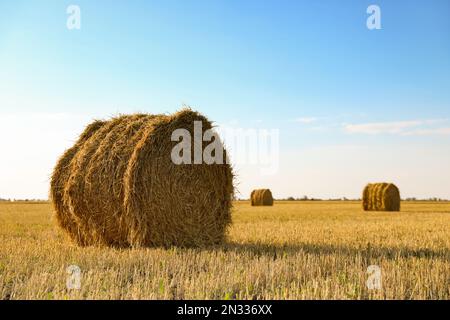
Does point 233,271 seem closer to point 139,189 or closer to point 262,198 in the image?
point 139,189

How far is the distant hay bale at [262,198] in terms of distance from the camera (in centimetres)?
3453

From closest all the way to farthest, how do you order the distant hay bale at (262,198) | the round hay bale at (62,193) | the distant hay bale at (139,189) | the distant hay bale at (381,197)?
the distant hay bale at (139,189) < the round hay bale at (62,193) < the distant hay bale at (381,197) < the distant hay bale at (262,198)

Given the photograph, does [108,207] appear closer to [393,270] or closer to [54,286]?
[54,286]

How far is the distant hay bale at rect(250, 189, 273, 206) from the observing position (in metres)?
34.5

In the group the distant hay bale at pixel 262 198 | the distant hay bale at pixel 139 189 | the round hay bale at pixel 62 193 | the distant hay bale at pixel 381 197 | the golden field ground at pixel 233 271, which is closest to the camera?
the golden field ground at pixel 233 271

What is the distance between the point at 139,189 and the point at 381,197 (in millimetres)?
21263

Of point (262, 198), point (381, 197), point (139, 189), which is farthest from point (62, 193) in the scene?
point (262, 198)

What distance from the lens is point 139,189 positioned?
8.49 m

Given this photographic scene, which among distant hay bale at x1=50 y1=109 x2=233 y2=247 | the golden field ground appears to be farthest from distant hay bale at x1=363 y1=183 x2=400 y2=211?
distant hay bale at x1=50 y1=109 x2=233 y2=247

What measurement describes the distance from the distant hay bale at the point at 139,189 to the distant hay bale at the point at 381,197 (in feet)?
62.7

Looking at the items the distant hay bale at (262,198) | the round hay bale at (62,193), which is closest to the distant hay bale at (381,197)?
the distant hay bale at (262,198)

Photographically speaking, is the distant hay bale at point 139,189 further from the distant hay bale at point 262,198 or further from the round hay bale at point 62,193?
the distant hay bale at point 262,198
